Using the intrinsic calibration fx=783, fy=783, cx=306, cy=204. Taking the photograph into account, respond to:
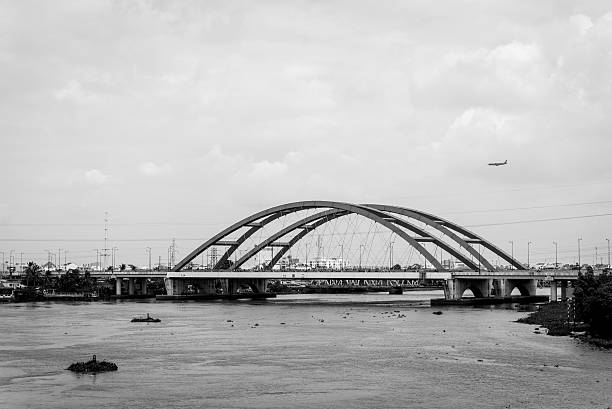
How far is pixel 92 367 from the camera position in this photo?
137 feet

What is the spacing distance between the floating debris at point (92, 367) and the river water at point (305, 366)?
74 cm

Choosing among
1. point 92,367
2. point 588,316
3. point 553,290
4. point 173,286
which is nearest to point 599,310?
point 588,316

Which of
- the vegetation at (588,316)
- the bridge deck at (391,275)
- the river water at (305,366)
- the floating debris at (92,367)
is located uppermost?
the bridge deck at (391,275)

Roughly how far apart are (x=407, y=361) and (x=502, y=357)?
19.8 feet

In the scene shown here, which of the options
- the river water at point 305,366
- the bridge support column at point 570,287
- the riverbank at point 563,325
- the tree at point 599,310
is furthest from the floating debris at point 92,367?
the bridge support column at point 570,287

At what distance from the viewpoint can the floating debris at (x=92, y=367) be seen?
41531 millimetres

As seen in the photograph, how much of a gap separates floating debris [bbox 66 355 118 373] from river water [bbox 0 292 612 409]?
74 centimetres

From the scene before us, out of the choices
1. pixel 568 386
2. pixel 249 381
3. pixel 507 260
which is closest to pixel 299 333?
pixel 249 381

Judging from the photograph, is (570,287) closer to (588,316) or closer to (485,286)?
(485,286)

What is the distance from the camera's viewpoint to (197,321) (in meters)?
78.9

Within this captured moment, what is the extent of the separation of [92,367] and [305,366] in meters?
11.7

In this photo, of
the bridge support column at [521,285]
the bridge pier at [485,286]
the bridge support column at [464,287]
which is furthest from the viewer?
the bridge support column at [521,285]

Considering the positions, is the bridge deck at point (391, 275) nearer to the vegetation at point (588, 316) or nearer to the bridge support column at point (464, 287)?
the bridge support column at point (464, 287)

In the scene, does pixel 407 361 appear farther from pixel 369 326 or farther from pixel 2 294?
pixel 2 294
